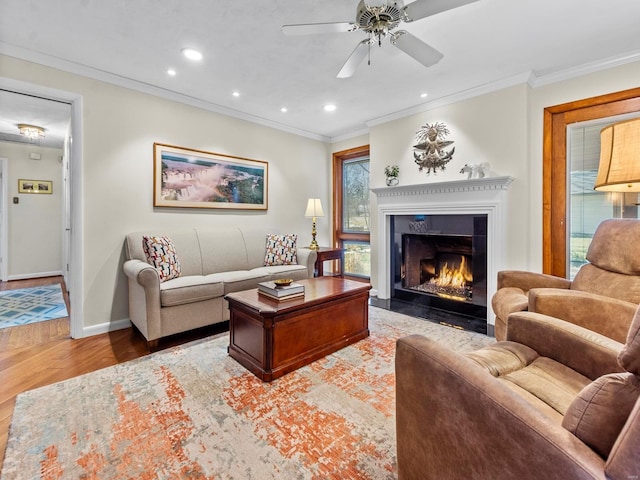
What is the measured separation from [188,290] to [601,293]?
3058 mm

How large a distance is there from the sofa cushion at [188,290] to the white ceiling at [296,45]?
2.00 meters

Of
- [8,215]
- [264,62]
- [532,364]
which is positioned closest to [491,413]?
[532,364]

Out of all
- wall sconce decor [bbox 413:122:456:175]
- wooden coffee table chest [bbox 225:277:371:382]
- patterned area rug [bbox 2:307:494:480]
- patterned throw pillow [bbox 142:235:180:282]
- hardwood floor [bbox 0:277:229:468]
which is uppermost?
wall sconce decor [bbox 413:122:456:175]

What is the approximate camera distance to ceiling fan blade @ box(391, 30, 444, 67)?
1.89 metres

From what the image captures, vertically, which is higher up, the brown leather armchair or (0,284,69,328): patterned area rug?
the brown leather armchair

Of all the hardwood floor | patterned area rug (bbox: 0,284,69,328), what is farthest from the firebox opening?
patterned area rug (bbox: 0,284,69,328)

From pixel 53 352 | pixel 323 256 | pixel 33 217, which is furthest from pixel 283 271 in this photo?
pixel 33 217

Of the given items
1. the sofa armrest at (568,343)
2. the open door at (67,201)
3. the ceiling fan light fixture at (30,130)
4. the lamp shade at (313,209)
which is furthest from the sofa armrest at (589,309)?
the ceiling fan light fixture at (30,130)

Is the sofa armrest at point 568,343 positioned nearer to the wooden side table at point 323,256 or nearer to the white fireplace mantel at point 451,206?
the white fireplace mantel at point 451,206

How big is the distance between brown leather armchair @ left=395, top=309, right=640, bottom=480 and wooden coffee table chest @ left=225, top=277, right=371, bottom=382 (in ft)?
3.75

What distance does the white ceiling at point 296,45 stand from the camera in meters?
2.07

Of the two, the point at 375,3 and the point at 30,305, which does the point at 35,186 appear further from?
the point at 375,3

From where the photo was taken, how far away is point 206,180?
3.76 m

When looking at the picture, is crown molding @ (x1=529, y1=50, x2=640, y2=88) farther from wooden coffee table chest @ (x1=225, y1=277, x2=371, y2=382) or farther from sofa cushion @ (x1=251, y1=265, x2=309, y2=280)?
sofa cushion @ (x1=251, y1=265, x2=309, y2=280)
